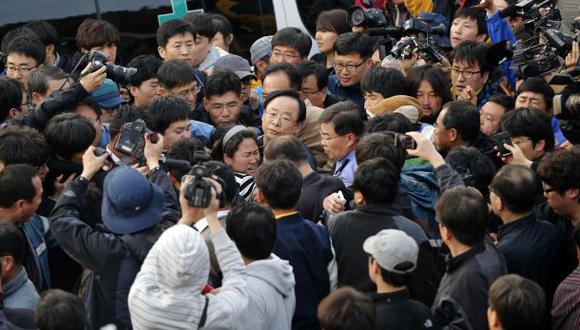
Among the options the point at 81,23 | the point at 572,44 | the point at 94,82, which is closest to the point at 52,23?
the point at 81,23

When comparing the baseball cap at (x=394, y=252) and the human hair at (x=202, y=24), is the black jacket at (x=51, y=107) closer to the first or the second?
the human hair at (x=202, y=24)

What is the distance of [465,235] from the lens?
5680mm

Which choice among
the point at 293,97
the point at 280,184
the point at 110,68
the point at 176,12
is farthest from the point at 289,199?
the point at 176,12

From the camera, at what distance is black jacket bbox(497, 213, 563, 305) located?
6.02 meters

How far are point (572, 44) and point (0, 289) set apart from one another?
434 centimetres

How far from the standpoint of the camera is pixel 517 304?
16.4 ft

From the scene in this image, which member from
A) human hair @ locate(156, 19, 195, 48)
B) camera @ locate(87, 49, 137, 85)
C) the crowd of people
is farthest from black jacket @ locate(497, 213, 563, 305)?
human hair @ locate(156, 19, 195, 48)

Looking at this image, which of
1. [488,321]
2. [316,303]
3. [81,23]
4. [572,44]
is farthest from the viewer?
[81,23]

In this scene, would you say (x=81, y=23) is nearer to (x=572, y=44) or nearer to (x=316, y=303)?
(x=572, y=44)

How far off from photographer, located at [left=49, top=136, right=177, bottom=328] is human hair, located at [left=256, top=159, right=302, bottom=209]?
53cm

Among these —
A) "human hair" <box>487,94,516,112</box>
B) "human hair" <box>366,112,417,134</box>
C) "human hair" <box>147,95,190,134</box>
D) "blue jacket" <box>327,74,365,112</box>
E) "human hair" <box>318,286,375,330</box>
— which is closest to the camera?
"human hair" <box>318,286,375,330</box>

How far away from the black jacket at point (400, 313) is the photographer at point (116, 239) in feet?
3.85

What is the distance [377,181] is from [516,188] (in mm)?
734

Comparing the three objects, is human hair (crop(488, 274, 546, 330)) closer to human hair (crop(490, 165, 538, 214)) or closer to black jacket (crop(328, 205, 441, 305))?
black jacket (crop(328, 205, 441, 305))
